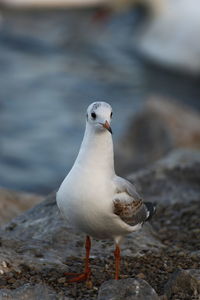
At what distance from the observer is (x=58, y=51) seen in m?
14.6

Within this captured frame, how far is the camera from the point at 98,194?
13.6 ft

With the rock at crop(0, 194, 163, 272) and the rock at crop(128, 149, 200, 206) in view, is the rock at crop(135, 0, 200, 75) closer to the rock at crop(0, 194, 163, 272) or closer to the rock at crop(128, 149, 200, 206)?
the rock at crop(128, 149, 200, 206)

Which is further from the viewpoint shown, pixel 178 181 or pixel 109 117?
pixel 178 181

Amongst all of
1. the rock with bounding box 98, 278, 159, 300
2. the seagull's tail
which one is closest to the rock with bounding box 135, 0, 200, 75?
the seagull's tail

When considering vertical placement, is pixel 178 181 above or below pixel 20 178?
below

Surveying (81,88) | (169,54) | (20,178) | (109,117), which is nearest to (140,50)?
(169,54)

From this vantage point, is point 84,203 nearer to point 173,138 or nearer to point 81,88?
point 173,138

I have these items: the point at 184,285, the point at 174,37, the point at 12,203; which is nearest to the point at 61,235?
the point at 184,285

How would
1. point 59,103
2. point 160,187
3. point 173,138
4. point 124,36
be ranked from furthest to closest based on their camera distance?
point 124,36 → point 59,103 → point 173,138 → point 160,187

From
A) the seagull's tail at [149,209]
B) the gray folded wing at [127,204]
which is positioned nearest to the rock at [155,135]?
the seagull's tail at [149,209]

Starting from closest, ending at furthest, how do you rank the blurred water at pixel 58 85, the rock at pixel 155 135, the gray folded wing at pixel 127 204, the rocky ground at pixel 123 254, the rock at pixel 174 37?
the rocky ground at pixel 123 254 < the gray folded wing at pixel 127 204 < the rock at pixel 155 135 < the blurred water at pixel 58 85 < the rock at pixel 174 37

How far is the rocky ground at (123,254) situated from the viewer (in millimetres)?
4043

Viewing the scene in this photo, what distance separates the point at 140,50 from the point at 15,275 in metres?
11.1

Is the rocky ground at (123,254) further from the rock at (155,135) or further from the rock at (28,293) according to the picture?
the rock at (155,135)
